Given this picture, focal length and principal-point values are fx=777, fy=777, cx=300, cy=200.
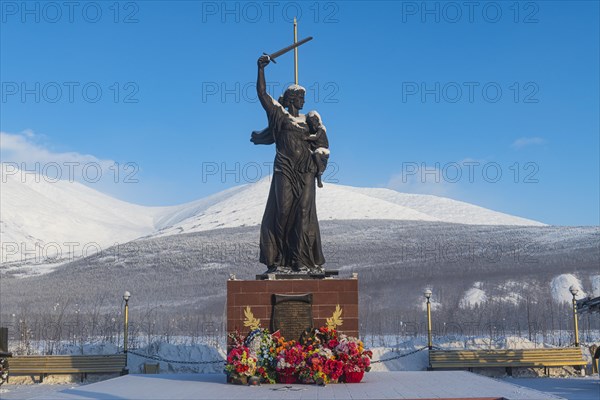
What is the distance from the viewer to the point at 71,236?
9288 cm

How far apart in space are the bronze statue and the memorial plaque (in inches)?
33.0

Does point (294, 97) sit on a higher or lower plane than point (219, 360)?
higher

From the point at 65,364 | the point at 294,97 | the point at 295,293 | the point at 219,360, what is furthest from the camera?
the point at 219,360

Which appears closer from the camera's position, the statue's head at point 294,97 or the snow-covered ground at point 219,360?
the statue's head at point 294,97

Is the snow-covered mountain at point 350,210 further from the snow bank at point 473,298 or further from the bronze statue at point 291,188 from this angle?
the bronze statue at point 291,188

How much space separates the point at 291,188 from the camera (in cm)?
1425

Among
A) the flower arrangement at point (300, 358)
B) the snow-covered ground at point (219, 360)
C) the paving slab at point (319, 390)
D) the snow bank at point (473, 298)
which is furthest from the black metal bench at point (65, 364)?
the snow bank at point (473, 298)

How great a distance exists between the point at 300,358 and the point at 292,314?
1002 millimetres

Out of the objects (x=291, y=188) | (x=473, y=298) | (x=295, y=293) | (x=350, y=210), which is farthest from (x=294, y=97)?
(x=350, y=210)

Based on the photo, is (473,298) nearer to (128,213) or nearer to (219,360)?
(219,360)

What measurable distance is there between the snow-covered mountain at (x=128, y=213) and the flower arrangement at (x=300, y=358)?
6746cm

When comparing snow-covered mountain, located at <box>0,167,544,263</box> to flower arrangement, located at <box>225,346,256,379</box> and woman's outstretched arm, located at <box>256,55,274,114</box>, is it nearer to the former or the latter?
woman's outstretched arm, located at <box>256,55,274,114</box>

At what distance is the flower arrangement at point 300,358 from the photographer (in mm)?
12539

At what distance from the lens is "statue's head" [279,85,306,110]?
14602 mm
